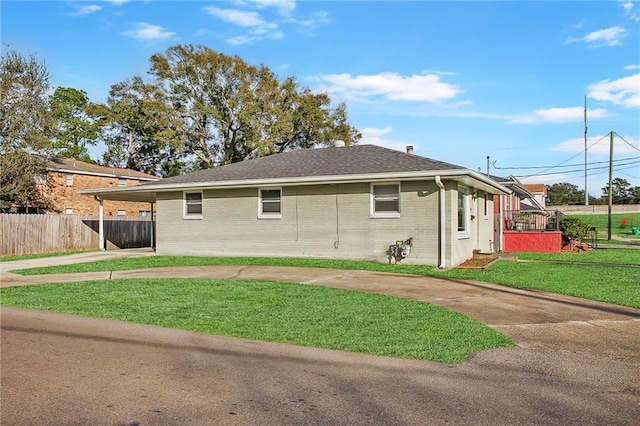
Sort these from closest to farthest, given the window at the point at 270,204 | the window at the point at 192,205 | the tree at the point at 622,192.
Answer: the window at the point at 270,204 < the window at the point at 192,205 < the tree at the point at 622,192

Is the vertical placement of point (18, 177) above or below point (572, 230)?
above

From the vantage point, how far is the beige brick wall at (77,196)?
33688mm

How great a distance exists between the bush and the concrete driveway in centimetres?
1628

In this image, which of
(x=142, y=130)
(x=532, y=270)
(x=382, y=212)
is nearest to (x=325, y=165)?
(x=382, y=212)

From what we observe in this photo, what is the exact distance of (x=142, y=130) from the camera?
160ft

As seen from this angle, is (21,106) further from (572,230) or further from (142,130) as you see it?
(572,230)

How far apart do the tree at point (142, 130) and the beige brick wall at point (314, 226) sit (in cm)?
2299

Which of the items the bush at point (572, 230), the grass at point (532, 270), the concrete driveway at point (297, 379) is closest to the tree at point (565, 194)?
the bush at point (572, 230)

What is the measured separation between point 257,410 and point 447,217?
40.0ft

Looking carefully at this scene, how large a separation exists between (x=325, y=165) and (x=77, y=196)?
75.7 ft

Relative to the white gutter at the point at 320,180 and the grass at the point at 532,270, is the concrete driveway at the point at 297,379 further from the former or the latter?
the white gutter at the point at 320,180

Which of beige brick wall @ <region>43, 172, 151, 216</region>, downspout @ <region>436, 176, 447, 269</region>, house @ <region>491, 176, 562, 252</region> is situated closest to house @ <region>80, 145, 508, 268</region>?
downspout @ <region>436, 176, 447, 269</region>

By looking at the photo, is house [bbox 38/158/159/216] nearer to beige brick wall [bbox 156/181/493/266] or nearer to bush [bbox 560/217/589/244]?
beige brick wall [bbox 156/181/493/266]

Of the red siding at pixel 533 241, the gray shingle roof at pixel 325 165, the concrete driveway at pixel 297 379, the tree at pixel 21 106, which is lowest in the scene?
the concrete driveway at pixel 297 379
